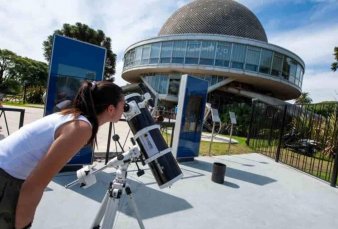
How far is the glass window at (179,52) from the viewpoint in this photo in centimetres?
→ 3771

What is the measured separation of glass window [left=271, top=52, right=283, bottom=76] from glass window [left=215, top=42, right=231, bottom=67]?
20.5 ft

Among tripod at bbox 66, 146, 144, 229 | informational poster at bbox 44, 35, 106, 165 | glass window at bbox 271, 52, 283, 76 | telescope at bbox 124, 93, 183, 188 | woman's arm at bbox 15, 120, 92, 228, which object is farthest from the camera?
glass window at bbox 271, 52, 283, 76

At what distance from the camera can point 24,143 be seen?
154cm

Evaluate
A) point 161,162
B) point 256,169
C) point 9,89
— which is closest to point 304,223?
point 161,162

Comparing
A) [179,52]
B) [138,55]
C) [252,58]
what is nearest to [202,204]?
[179,52]

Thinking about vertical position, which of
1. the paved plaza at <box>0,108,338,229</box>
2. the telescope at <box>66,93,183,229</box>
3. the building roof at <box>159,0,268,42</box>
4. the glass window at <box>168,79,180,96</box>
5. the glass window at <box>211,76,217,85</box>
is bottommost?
the paved plaza at <box>0,108,338,229</box>

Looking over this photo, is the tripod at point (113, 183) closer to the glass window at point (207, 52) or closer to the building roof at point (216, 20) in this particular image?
the glass window at point (207, 52)

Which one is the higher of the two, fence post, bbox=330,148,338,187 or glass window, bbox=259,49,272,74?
glass window, bbox=259,49,272,74

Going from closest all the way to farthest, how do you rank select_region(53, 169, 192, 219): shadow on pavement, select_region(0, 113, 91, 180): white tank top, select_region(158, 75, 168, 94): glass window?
select_region(0, 113, 91, 180): white tank top, select_region(53, 169, 192, 219): shadow on pavement, select_region(158, 75, 168, 94): glass window

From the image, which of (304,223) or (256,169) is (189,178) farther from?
(256,169)

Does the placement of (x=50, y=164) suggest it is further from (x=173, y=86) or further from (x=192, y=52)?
(x=173, y=86)

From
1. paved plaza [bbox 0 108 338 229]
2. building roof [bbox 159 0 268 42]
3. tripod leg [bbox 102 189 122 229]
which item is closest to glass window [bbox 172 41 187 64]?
building roof [bbox 159 0 268 42]

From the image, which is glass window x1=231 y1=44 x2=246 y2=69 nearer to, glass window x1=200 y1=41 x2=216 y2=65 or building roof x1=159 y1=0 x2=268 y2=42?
glass window x1=200 y1=41 x2=216 y2=65

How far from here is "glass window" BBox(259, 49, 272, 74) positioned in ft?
123
